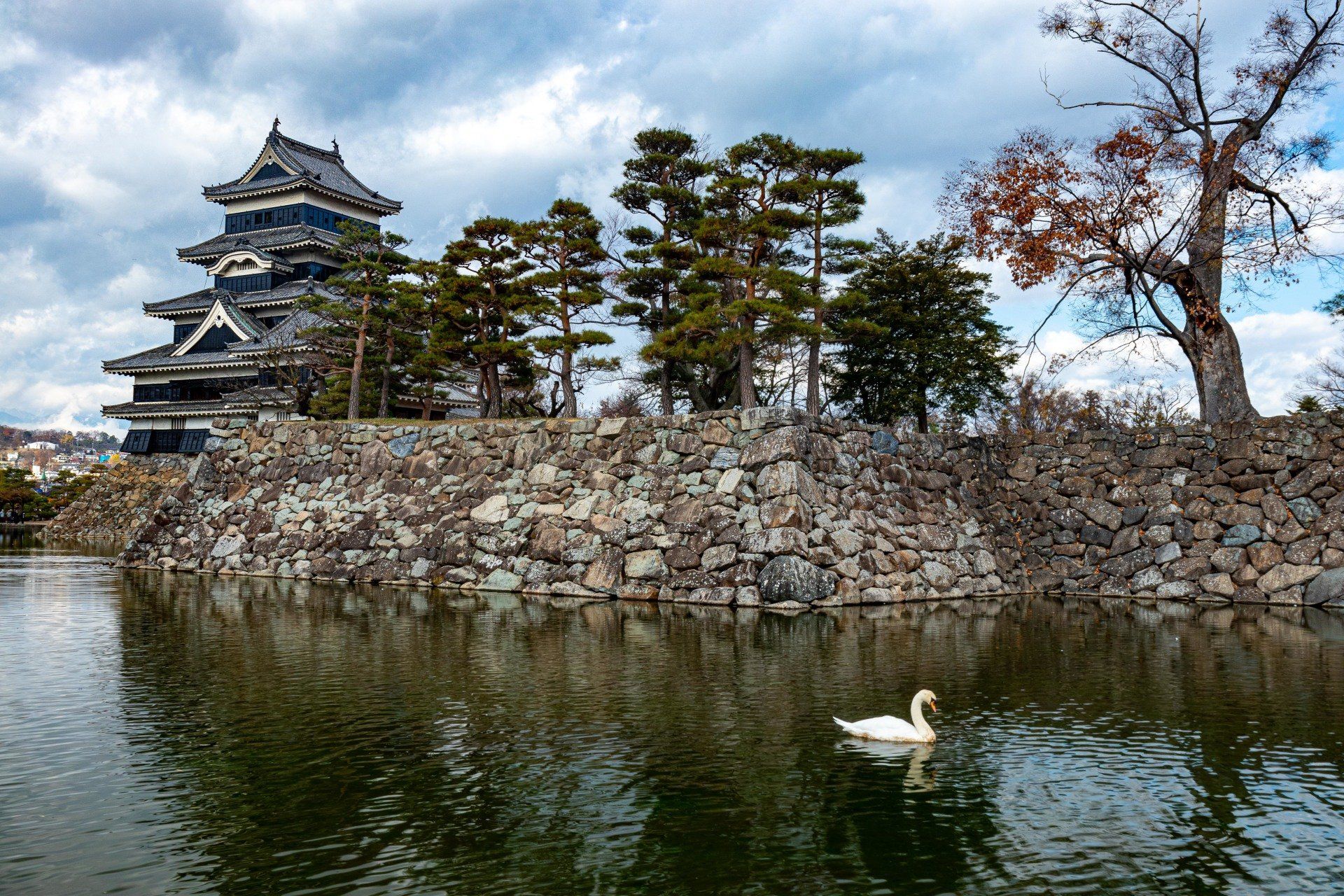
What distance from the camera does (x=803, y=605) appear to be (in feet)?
47.4

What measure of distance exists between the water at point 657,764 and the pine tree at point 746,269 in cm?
1030

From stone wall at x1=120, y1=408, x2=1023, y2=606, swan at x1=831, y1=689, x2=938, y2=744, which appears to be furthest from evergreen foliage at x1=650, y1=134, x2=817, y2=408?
swan at x1=831, y1=689, x2=938, y2=744

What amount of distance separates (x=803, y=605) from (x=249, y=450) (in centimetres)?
1428

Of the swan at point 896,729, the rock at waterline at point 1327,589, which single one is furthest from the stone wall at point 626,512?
the swan at point 896,729

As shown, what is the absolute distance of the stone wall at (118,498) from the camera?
38781 mm

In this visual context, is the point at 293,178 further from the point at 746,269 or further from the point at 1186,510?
the point at 1186,510

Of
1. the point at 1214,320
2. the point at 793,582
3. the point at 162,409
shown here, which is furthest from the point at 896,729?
the point at 162,409

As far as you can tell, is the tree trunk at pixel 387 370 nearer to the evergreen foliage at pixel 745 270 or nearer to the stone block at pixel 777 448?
the evergreen foliage at pixel 745 270

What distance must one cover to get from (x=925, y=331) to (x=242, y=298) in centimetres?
2925

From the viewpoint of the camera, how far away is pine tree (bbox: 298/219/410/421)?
27.1 meters

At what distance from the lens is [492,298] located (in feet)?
81.5

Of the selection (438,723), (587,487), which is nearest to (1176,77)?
(587,487)

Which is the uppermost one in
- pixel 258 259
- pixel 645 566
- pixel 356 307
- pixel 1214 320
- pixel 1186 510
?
pixel 258 259

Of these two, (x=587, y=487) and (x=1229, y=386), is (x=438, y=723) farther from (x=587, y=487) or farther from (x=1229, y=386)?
(x=1229, y=386)
